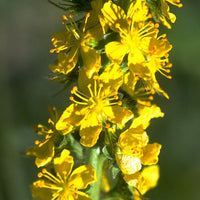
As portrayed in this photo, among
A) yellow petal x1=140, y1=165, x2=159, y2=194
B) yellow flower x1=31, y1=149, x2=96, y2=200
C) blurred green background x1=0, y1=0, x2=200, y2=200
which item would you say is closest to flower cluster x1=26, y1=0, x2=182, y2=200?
yellow flower x1=31, y1=149, x2=96, y2=200

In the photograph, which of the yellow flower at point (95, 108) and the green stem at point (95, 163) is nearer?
the yellow flower at point (95, 108)

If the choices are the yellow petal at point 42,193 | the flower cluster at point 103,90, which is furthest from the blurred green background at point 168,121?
the flower cluster at point 103,90

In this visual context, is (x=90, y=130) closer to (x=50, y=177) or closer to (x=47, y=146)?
(x=47, y=146)

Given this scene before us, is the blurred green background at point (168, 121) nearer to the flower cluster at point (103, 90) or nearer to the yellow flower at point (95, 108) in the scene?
the flower cluster at point (103, 90)

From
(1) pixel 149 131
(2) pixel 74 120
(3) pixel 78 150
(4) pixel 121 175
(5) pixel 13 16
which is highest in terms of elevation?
(5) pixel 13 16

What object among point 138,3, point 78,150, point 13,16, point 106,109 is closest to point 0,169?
point 78,150

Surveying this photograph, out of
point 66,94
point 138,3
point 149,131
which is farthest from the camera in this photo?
point 66,94

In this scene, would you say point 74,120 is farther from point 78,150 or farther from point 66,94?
point 66,94
